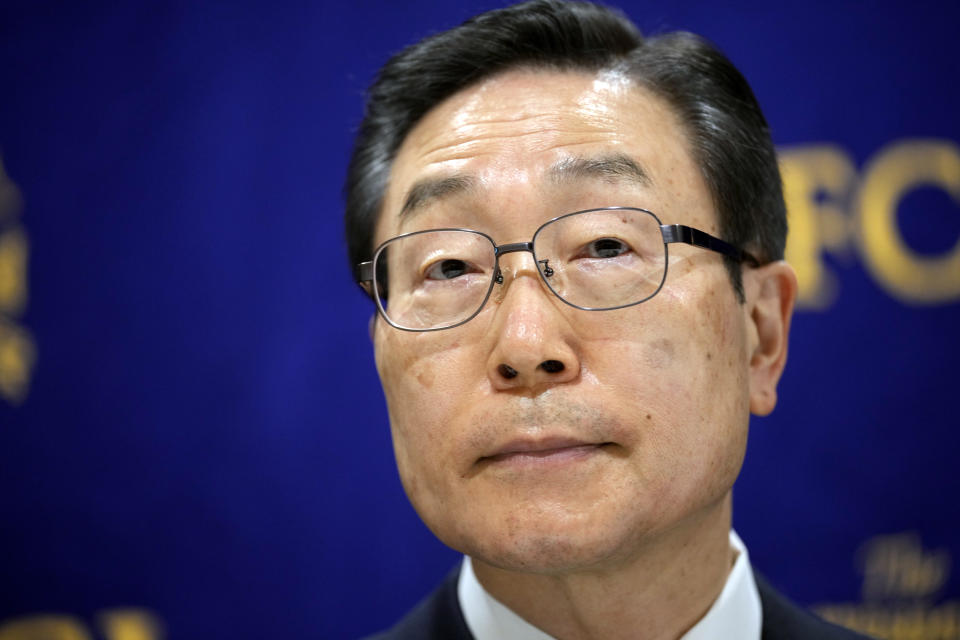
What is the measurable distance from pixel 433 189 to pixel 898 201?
1.50 metres

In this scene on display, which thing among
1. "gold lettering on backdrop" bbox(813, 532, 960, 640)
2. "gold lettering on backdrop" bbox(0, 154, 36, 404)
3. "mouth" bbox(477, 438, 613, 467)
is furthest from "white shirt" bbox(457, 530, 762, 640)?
"gold lettering on backdrop" bbox(0, 154, 36, 404)

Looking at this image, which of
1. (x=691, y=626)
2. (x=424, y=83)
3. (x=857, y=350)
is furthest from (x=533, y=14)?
(x=857, y=350)

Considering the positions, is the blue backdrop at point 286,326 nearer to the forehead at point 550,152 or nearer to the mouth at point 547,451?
the forehead at point 550,152

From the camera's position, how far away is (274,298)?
6.86 feet

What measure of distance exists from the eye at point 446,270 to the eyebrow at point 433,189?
9 centimetres

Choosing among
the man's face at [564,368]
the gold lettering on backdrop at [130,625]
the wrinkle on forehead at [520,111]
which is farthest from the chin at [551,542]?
the gold lettering on backdrop at [130,625]

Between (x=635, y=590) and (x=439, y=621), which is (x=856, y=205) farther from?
(x=439, y=621)

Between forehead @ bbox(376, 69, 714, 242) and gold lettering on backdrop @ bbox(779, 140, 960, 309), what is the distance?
106 centimetres

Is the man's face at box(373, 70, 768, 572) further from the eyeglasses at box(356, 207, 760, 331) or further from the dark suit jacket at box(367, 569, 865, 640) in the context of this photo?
the dark suit jacket at box(367, 569, 865, 640)

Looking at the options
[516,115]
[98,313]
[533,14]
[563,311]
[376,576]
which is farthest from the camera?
[376,576]

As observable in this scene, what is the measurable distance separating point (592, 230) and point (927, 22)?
161 centimetres

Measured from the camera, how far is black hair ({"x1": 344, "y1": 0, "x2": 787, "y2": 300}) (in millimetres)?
1355

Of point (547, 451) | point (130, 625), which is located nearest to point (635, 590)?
point (547, 451)

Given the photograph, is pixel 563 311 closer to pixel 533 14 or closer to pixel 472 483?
pixel 472 483
